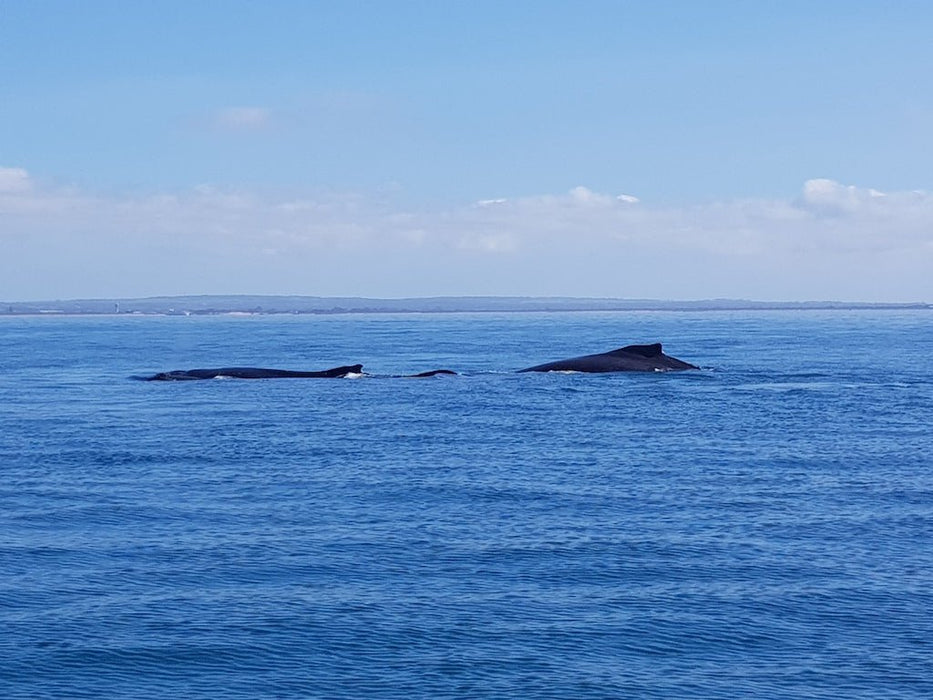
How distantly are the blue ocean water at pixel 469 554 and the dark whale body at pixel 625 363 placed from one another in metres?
14.4

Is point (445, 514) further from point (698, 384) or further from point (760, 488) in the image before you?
point (698, 384)

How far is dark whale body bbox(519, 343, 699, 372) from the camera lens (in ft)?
160

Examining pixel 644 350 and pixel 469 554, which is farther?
pixel 644 350

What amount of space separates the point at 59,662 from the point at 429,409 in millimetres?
23202

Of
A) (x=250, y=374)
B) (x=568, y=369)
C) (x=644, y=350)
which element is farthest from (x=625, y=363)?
(x=250, y=374)

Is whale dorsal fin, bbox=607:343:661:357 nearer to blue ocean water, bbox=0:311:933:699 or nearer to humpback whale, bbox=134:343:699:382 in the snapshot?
humpback whale, bbox=134:343:699:382

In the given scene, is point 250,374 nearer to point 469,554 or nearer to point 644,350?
point 644,350

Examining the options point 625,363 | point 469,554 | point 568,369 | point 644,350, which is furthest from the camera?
point 644,350

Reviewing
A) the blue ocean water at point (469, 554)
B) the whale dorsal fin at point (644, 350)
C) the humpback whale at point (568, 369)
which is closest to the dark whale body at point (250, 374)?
the humpback whale at point (568, 369)

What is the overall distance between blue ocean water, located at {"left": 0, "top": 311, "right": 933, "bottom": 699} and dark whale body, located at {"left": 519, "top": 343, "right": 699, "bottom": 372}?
47.4ft

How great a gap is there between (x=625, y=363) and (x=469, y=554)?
110 ft

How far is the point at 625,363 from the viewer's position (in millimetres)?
49281

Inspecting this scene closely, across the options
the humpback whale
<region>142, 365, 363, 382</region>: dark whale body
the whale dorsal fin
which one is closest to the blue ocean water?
<region>142, 365, 363, 382</region>: dark whale body

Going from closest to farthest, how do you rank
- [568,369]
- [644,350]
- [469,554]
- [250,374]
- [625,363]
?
1. [469,554]
2. [250,374]
3. [568,369]
4. [625,363]
5. [644,350]
